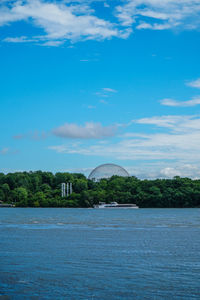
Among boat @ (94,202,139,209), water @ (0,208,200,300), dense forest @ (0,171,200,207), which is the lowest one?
water @ (0,208,200,300)

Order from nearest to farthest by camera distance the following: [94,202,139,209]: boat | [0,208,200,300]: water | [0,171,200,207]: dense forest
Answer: [0,208,200,300]: water
[0,171,200,207]: dense forest
[94,202,139,209]: boat

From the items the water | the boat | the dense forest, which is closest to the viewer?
the water

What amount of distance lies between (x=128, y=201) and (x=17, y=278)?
154 metres

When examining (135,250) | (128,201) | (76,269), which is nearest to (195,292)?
(76,269)

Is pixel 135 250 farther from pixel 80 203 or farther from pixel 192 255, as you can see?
pixel 80 203

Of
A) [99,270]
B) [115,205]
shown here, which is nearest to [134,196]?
[115,205]

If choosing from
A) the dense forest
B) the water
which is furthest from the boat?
the water

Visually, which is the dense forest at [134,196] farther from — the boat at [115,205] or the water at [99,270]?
the water at [99,270]

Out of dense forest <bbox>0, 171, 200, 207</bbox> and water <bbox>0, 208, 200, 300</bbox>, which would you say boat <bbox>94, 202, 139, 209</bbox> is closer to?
dense forest <bbox>0, 171, 200, 207</bbox>

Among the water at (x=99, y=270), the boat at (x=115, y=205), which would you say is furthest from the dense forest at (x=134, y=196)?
the water at (x=99, y=270)

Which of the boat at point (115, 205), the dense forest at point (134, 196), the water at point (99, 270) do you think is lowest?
the water at point (99, 270)

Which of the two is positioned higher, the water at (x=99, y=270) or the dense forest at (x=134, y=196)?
the dense forest at (x=134, y=196)

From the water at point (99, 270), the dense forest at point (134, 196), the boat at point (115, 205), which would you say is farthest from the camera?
the boat at point (115, 205)

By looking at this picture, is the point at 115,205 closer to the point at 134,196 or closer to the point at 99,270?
the point at 134,196
